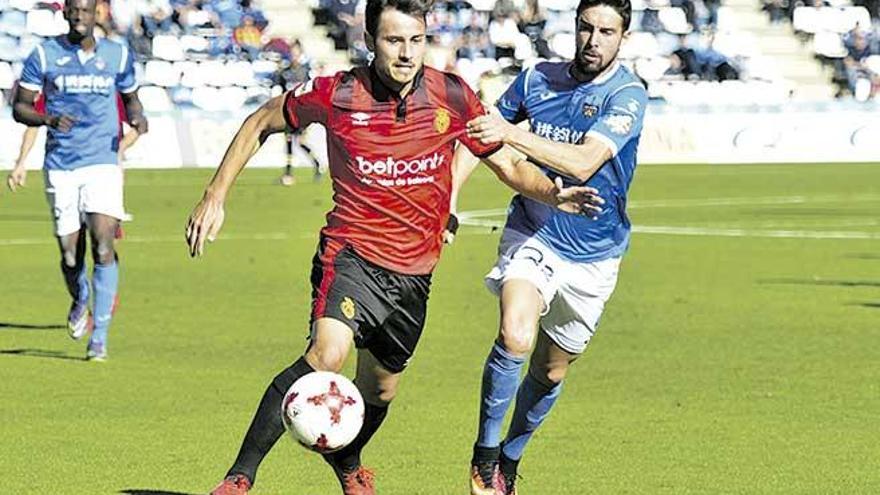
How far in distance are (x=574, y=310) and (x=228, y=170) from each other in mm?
2053

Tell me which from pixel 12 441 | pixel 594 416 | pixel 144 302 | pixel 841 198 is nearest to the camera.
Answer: pixel 12 441

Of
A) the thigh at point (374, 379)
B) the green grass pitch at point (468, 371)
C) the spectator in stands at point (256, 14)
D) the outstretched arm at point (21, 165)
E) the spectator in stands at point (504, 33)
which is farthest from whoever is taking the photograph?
the spectator in stands at point (504, 33)

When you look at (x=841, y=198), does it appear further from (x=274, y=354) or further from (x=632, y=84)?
(x=632, y=84)

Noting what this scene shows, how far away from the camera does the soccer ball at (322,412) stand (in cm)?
759

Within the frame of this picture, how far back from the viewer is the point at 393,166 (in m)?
8.09

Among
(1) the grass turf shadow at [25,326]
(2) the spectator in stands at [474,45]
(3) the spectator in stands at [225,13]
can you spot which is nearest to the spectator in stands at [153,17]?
(3) the spectator in stands at [225,13]

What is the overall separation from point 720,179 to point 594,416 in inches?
992

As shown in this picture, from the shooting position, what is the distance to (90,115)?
46.0 ft

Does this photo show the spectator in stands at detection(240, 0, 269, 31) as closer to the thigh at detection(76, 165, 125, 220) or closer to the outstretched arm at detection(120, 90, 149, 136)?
the outstretched arm at detection(120, 90, 149, 136)

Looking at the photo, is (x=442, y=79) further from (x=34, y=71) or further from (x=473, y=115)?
(x=34, y=71)

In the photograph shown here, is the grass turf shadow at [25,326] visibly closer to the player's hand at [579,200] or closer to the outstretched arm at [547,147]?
the outstretched arm at [547,147]

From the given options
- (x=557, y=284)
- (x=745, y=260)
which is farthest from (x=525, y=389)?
(x=745, y=260)

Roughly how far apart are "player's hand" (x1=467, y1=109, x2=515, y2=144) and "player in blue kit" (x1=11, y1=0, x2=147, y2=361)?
6.55m

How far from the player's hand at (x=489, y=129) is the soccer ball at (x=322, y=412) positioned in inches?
42.6
